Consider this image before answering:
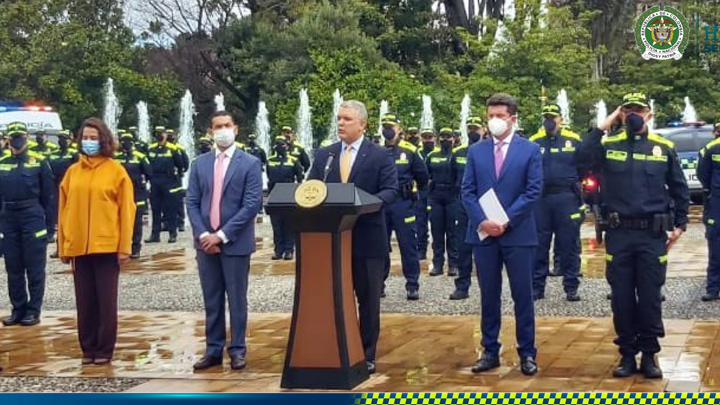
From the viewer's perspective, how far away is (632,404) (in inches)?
213

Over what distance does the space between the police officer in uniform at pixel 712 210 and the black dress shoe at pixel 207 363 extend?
535 centimetres

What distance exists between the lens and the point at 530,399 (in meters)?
5.32

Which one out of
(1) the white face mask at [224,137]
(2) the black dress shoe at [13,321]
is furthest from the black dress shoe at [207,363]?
(2) the black dress shoe at [13,321]

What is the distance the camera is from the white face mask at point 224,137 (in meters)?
8.15

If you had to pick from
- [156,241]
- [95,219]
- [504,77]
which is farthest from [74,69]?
[95,219]

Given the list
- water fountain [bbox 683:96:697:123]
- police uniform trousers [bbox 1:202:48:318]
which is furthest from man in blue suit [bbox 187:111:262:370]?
water fountain [bbox 683:96:697:123]

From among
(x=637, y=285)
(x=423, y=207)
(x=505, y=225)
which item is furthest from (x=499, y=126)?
(x=423, y=207)

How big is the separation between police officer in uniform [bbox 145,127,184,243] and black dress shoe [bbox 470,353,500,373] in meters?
12.1

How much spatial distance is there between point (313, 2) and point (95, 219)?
34.7 m

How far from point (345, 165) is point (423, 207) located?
7.60m

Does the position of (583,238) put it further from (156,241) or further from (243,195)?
(243,195)

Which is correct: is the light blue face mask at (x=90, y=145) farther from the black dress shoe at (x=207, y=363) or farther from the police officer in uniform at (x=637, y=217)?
the police officer in uniform at (x=637, y=217)

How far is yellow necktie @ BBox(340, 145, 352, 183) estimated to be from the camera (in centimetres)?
768

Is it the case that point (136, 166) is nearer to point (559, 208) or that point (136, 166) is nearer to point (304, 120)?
point (559, 208)
